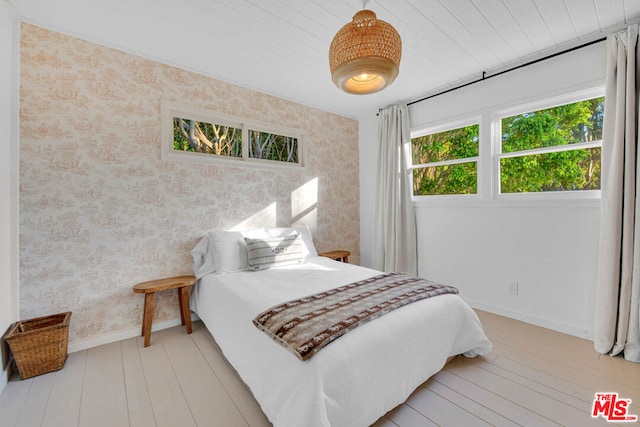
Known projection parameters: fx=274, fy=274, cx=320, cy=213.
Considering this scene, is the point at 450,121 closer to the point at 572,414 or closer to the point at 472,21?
the point at 472,21

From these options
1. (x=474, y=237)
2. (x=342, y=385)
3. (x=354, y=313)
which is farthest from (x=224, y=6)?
(x=474, y=237)

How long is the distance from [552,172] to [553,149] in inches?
8.1

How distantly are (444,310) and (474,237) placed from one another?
149cm

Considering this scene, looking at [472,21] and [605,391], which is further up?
[472,21]

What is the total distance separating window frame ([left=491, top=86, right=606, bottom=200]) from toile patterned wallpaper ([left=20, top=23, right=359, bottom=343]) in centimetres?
254

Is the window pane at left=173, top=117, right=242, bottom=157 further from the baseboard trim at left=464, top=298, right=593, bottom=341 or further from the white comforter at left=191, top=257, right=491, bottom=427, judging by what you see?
the baseboard trim at left=464, top=298, right=593, bottom=341

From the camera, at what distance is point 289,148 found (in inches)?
135

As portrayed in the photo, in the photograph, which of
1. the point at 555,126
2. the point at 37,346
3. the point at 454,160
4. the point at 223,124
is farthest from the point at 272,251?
the point at 555,126

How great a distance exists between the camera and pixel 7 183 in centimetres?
184

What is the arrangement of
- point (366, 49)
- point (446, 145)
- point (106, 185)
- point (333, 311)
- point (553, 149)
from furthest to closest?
point (446, 145)
point (553, 149)
point (106, 185)
point (333, 311)
point (366, 49)

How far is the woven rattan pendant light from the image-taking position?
4.61 ft

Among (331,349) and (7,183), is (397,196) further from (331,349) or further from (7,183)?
(7,183)

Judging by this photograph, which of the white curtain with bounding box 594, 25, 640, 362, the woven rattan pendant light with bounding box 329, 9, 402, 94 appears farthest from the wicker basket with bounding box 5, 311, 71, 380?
the white curtain with bounding box 594, 25, 640, 362

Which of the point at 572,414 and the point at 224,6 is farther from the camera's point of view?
the point at 224,6
